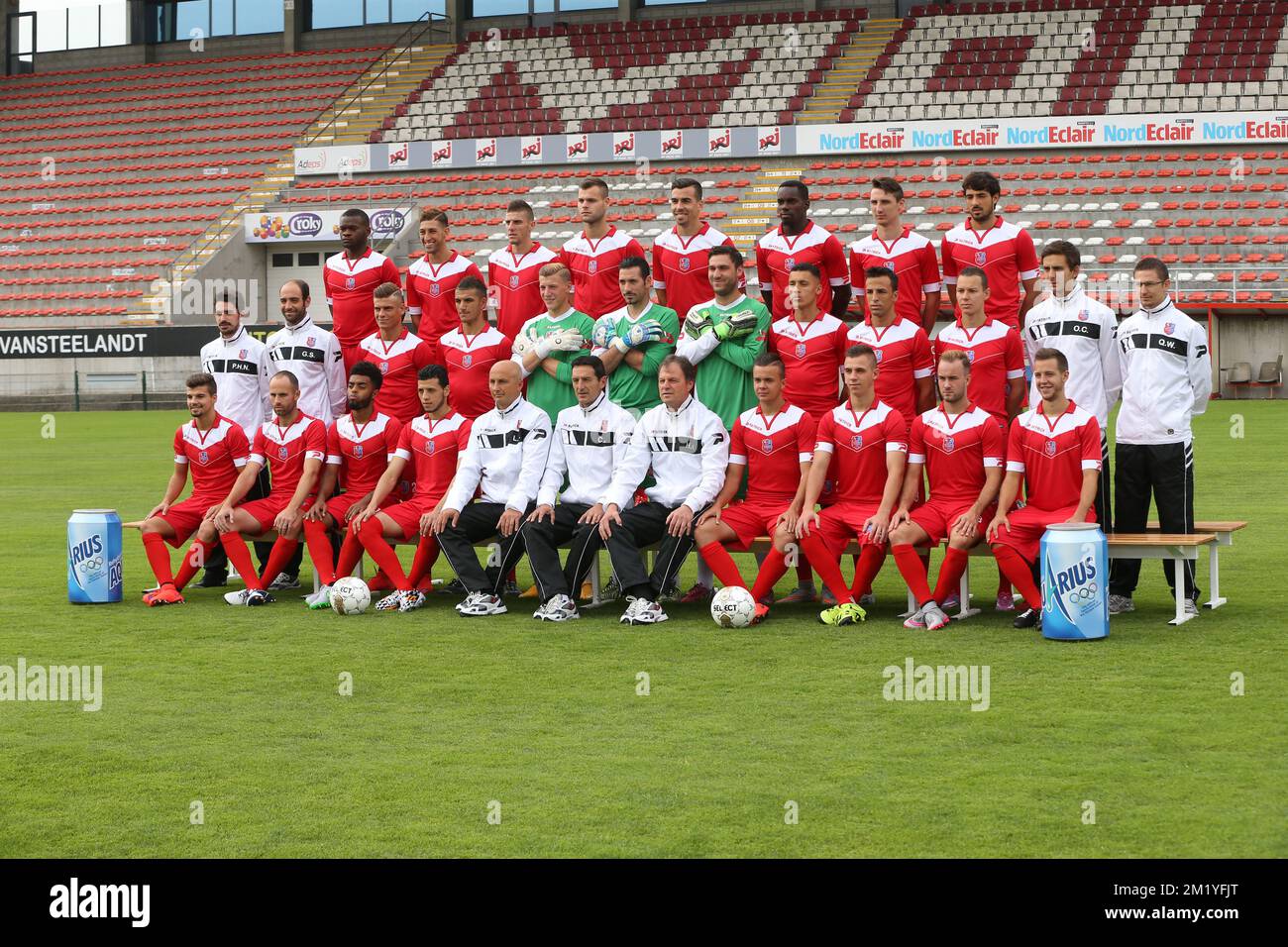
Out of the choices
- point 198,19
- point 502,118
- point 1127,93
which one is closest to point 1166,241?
point 1127,93

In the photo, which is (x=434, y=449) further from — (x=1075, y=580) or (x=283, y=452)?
(x=1075, y=580)

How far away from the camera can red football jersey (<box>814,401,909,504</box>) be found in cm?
861

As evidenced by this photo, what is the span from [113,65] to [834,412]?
39.6 m

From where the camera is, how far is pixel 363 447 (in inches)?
380

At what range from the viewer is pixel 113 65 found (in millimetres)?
42969

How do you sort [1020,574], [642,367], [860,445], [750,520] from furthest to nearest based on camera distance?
[642,367]
[750,520]
[860,445]
[1020,574]

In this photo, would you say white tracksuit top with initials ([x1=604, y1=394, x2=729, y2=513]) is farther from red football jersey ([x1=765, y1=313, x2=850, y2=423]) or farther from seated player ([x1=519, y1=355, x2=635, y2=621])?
red football jersey ([x1=765, y1=313, x2=850, y2=423])

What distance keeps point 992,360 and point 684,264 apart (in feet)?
7.14

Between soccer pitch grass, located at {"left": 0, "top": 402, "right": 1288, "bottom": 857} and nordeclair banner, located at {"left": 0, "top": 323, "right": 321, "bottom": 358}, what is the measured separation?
22028 millimetres

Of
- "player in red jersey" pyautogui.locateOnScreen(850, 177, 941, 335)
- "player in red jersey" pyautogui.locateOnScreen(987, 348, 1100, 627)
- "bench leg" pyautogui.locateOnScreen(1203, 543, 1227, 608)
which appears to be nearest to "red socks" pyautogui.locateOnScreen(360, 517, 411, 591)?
"player in red jersey" pyautogui.locateOnScreen(850, 177, 941, 335)

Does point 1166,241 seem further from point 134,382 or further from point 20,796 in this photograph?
point 20,796

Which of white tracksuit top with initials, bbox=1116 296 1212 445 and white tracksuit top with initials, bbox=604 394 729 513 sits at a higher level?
white tracksuit top with initials, bbox=1116 296 1212 445

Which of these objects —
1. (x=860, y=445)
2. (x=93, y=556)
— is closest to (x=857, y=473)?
(x=860, y=445)

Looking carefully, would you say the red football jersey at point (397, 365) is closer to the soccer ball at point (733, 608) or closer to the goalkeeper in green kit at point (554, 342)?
the goalkeeper in green kit at point (554, 342)
